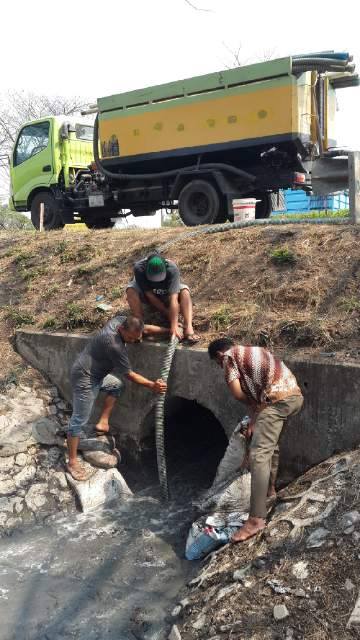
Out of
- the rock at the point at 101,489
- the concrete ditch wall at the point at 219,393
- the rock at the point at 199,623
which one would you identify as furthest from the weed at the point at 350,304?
the rock at the point at 199,623

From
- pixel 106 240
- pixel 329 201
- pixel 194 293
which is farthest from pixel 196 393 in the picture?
pixel 329 201

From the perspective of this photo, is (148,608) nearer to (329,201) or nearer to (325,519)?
(325,519)

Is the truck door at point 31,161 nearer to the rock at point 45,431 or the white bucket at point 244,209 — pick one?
the white bucket at point 244,209

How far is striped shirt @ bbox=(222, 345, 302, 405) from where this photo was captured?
4973 millimetres

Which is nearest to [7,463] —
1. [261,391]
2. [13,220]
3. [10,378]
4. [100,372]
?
[10,378]

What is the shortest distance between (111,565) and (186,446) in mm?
2307

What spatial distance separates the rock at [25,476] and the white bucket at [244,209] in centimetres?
412

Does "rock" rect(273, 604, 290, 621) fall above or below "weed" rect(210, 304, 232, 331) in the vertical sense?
below

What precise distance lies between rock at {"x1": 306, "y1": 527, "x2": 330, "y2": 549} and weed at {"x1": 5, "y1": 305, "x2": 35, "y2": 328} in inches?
201

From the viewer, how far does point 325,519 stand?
4219mm

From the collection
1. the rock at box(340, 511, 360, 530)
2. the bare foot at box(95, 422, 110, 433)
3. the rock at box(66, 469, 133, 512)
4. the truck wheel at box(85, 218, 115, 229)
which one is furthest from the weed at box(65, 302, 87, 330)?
the truck wheel at box(85, 218, 115, 229)

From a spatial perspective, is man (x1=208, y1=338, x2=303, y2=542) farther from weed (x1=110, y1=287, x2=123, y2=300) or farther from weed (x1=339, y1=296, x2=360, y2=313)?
weed (x1=110, y1=287, x2=123, y2=300)

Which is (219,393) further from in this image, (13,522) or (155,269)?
(13,522)

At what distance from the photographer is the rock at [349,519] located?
159 inches
